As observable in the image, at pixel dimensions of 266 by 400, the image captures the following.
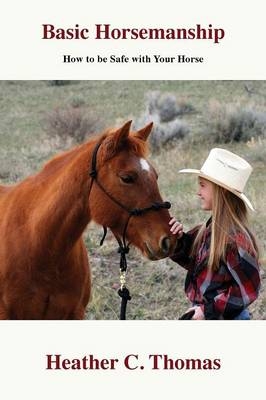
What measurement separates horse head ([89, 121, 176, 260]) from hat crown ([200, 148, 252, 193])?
342mm

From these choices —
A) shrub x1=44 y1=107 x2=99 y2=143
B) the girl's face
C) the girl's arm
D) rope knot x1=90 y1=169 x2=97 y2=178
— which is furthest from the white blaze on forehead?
shrub x1=44 y1=107 x2=99 y2=143

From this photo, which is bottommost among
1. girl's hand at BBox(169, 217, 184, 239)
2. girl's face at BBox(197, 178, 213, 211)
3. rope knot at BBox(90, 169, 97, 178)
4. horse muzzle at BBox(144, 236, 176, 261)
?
horse muzzle at BBox(144, 236, 176, 261)

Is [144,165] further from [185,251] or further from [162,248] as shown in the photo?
[185,251]

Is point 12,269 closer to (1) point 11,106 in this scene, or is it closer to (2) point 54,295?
(2) point 54,295

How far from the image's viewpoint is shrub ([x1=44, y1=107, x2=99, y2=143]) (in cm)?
1241

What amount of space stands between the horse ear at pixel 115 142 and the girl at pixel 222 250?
0.48m

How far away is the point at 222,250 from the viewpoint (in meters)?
3.33

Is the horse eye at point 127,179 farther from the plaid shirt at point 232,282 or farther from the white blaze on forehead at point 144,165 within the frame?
the plaid shirt at point 232,282

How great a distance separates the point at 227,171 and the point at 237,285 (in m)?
0.63

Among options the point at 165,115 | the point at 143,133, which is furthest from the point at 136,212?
the point at 165,115

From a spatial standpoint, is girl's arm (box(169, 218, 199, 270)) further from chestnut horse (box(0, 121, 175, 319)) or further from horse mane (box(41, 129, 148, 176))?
horse mane (box(41, 129, 148, 176))

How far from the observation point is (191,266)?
369 centimetres

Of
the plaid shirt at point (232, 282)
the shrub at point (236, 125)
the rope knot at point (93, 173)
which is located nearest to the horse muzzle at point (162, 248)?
the plaid shirt at point (232, 282)
